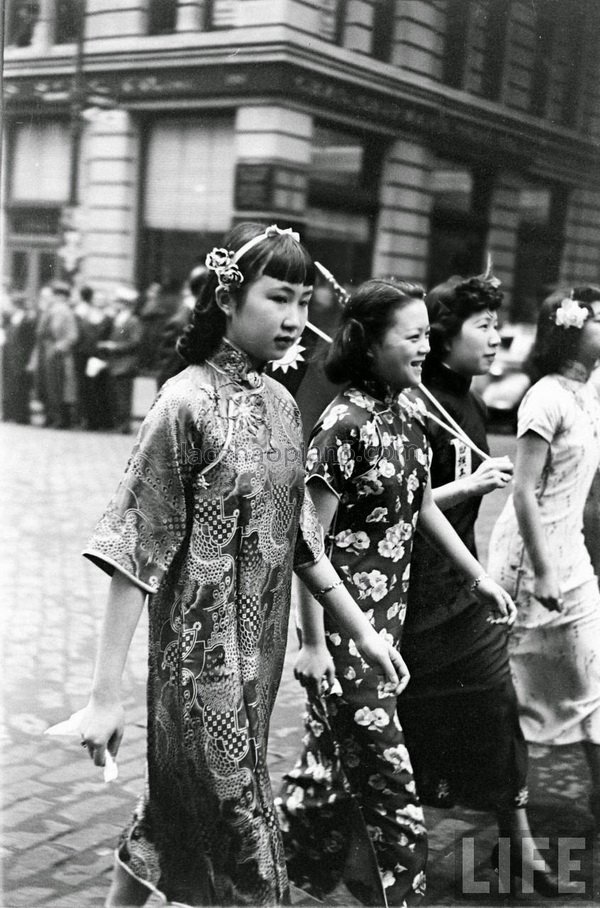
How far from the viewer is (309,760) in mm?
3158

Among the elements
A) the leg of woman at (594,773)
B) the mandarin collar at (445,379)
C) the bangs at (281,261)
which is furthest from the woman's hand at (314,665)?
the leg of woman at (594,773)

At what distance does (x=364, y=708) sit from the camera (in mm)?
2967

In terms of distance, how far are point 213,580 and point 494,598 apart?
1.03 meters

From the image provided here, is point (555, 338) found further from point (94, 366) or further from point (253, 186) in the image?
point (94, 366)

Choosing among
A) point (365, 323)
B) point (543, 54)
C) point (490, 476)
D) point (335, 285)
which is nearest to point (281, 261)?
point (365, 323)

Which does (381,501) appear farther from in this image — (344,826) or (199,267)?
(199,267)

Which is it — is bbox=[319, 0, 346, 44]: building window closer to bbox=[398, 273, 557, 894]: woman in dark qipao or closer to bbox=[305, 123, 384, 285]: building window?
bbox=[305, 123, 384, 285]: building window

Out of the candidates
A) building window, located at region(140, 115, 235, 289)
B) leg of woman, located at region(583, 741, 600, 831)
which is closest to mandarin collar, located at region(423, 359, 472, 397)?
leg of woman, located at region(583, 741, 600, 831)

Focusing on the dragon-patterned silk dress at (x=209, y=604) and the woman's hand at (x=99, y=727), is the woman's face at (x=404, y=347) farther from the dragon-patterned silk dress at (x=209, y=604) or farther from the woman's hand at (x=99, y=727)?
the woman's hand at (x=99, y=727)

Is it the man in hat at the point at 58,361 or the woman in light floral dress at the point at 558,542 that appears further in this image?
the man in hat at the point at 58,361

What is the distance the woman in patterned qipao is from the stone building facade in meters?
2.04

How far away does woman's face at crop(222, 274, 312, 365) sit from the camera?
251cm

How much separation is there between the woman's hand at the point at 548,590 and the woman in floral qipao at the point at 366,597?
0.66 metres

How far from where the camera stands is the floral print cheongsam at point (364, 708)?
9.65ft
